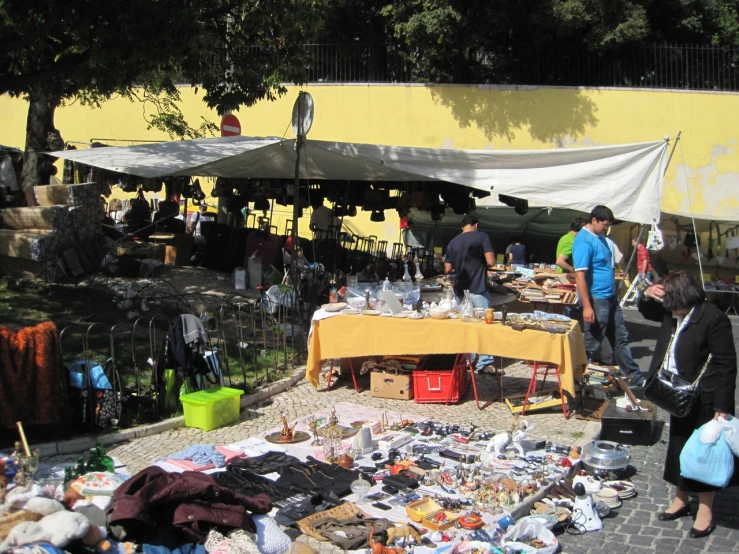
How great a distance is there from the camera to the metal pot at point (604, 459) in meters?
5.99

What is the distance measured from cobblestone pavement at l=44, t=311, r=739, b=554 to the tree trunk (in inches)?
291

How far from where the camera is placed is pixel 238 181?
14258 mm

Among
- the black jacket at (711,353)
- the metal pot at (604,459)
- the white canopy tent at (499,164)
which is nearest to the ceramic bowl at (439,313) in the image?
the white canopy tent at (499,164)

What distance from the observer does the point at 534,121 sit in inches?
704

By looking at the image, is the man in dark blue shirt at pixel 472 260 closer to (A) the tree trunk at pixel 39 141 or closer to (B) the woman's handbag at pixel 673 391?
(B) the woman's handbag at pixel 673 391

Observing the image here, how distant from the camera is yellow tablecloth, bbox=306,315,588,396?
7.34 meters

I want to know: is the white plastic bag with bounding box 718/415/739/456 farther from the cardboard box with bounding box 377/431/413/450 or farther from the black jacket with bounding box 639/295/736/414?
the cardboard box with bounding box 377/431/413/450

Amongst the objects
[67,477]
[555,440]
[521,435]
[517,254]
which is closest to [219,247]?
[517,254]

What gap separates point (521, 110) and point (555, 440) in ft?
40.7

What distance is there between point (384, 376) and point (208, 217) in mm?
11443

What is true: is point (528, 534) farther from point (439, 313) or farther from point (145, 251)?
point (145, 251)

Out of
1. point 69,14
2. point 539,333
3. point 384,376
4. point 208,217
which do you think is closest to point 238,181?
point 208,217

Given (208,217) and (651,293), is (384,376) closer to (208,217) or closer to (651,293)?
(651,293)

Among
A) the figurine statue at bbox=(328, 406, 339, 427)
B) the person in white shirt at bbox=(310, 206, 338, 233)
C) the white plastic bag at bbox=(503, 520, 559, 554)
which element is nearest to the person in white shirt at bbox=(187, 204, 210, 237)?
the person in white shirt at bbox=(310, 206, 338, 233)
